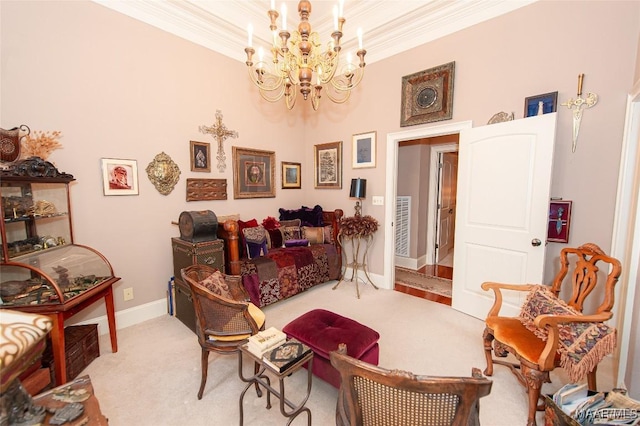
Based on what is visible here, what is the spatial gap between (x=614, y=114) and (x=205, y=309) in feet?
12.0

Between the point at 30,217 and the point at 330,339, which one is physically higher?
the point at 30,217

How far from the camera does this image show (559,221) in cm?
252

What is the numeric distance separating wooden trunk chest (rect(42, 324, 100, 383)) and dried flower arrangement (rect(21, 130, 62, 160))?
154 centimetres

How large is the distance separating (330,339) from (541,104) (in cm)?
289

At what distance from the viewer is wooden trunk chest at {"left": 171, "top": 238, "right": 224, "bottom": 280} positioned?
271 cm

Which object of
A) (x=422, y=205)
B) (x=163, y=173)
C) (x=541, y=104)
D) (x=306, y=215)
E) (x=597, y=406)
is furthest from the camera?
(x=422, y=205)

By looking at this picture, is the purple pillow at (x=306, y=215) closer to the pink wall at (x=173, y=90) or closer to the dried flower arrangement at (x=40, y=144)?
the pink wall at (x=173, y=90)

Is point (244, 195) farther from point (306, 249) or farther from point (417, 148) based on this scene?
point (417, 148)

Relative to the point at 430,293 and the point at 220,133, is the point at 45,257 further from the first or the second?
the point at 430,293

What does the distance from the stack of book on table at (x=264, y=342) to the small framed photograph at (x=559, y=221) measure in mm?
2735

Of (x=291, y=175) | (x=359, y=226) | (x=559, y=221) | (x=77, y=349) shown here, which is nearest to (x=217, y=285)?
(x=77, y=349)

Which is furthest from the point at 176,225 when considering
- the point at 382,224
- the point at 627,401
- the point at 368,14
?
the point at 627,401

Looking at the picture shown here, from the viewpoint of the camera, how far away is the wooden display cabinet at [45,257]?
5.97 feet

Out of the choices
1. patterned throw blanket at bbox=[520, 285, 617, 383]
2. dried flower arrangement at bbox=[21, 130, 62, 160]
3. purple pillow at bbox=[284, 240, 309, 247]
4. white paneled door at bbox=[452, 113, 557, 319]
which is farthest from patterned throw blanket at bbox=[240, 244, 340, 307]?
patterned throw blanket at bbox=[520, 285, 617, 383]
